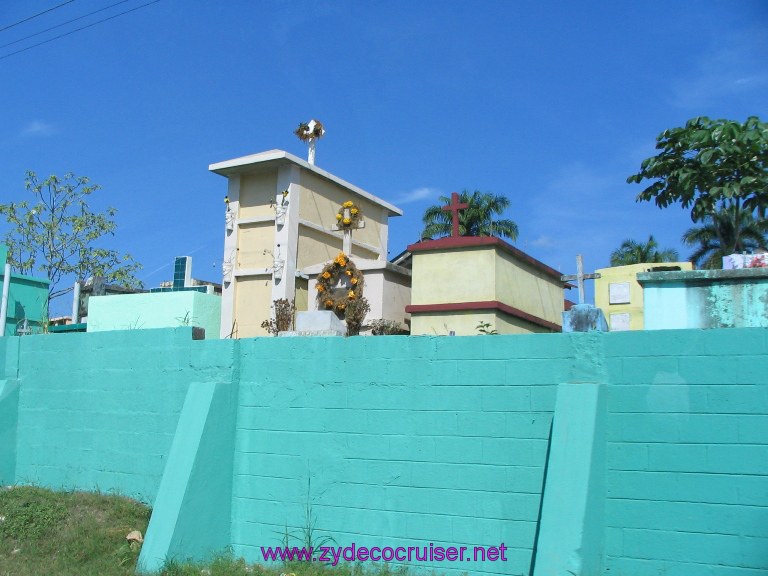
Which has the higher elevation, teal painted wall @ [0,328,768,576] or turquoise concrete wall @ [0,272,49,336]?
turquoise concrete wall @ [0,272,49,336]

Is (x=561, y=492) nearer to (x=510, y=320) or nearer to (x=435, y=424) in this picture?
(x=435, y=424)

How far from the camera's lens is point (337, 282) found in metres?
12.8

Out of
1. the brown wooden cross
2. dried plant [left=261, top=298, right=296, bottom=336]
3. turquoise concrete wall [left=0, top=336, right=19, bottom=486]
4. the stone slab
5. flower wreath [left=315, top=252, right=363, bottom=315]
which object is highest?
the brown wooden cross

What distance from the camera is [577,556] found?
5.30 m

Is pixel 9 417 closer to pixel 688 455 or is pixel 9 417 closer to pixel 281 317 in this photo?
pixel 281 317

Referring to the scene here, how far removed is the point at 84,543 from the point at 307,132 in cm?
888

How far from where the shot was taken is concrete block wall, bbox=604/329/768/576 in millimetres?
5457

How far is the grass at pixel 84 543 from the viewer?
6684mm

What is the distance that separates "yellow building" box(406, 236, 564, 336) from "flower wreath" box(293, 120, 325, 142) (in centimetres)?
422

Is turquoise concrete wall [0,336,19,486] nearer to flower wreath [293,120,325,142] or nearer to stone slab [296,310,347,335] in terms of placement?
stone slab [296,310,347,335]

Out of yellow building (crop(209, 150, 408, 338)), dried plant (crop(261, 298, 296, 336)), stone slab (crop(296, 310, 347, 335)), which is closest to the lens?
stone slab (crop(296, 310, 347, 335))

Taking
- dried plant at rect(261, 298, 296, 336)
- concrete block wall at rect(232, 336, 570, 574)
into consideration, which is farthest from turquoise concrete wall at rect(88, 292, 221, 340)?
concrete block wall at rect(232, 336, 570, 574)

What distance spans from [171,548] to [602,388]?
3.92 meters

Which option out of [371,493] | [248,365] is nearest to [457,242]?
[248,365]
